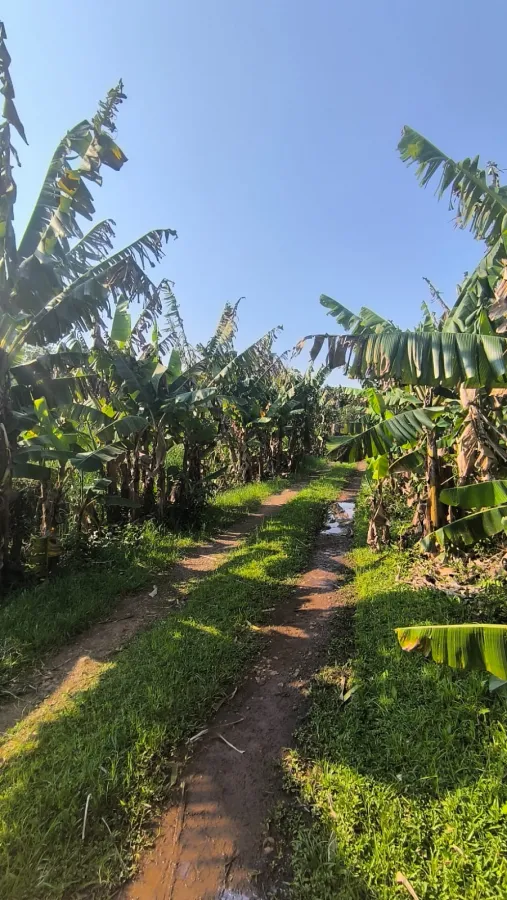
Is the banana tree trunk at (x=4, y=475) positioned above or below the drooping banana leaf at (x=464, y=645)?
above

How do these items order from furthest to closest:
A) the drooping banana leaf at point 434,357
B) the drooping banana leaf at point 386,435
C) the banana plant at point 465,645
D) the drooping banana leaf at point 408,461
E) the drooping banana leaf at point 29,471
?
the drooping banana leaf at point 408,461, the drooping banana leaf at point 29,471, the drooping banana leaf at point 386,435, the drooping banana leaf at point 434,357, the banana plant at point 465,645

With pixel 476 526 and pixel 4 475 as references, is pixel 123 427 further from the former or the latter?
pixel 476 526

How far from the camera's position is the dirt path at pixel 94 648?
12.3ft

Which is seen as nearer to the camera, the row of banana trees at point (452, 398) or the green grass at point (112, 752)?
the green grass at point (112, 752)

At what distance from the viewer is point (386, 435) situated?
5605 mm

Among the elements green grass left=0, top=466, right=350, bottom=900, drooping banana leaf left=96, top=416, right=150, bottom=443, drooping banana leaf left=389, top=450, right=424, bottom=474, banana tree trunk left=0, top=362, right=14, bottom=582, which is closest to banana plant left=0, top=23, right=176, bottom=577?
banana tree trunk left=0, top=362, right=14, bottom=582

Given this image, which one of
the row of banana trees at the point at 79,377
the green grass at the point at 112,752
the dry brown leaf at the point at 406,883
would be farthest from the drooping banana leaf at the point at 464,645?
the row of banana trees at the point at 79,377

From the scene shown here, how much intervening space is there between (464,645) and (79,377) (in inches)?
249

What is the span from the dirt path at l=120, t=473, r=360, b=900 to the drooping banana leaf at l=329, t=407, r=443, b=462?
2.26 m

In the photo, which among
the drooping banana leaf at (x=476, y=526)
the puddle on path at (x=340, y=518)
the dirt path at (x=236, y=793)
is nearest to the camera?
the dirt path at (x=236, y=793)

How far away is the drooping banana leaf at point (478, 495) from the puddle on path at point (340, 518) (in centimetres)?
583

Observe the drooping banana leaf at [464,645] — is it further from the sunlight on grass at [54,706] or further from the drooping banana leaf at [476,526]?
the sunlight on grass at [54,706]

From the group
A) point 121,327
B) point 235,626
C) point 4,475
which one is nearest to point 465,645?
point 235,626

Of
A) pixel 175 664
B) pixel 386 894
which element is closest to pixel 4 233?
pixel 175 664
